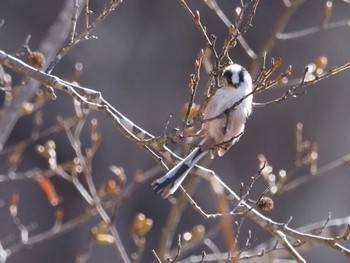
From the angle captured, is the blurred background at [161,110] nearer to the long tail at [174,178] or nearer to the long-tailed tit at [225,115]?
the long-tailed tit at [225,115]

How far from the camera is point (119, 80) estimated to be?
24.7 ft

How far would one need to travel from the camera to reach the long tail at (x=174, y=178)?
2543mm

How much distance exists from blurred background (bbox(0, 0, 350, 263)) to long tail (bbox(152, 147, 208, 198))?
435 centimetres

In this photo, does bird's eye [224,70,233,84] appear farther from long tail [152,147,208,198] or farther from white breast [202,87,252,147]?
long tail [152,147,208,198]

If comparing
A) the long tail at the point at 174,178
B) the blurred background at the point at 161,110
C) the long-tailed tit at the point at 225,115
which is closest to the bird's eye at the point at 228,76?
the long-tailed tit at the point at 225,115

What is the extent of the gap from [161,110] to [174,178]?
499cm

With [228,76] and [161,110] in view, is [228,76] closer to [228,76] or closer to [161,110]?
[228,76]

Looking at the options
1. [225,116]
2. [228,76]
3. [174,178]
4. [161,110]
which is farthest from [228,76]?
[161,110]

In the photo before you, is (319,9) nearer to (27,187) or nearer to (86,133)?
(86,133)

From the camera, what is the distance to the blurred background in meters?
7.17

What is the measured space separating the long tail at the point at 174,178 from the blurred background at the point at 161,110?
4.35m

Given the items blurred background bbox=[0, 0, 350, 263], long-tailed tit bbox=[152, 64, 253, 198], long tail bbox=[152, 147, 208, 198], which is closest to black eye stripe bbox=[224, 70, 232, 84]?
long-tailed tit bbox=[152, 64, 253, 198]

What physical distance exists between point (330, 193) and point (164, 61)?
2025 millimetres

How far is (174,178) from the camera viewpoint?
256cm
